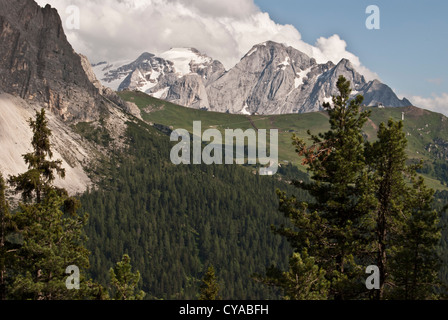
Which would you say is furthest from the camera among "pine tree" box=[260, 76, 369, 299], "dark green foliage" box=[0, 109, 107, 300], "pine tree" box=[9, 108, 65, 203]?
"pine tree" box=[9, 108, 65, 203]

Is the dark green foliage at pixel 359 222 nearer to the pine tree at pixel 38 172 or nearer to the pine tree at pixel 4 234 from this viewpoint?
the pine tree at pixel 38 172

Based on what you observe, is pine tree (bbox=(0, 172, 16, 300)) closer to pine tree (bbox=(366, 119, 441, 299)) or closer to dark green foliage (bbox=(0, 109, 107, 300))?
dark green foliage (bbox=(0, 109, 107, 300))

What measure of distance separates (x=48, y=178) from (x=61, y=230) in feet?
11.7

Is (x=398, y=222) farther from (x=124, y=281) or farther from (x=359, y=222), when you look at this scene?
(x=124, y=281)

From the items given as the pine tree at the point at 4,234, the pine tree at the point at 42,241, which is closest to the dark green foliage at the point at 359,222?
the pine tree at the point at 42,241

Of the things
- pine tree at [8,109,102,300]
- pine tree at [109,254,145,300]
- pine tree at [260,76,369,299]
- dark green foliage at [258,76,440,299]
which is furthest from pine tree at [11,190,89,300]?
pine tree at [260,76,369,299]

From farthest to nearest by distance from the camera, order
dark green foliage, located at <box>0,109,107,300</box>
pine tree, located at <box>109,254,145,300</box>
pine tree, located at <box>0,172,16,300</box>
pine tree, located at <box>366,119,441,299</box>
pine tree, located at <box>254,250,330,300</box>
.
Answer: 1. pine tree, located at <box>109,254,145,300</box>
2. dark green foliage, located at <box>0,109,107,300</box>
3. pine tree, located at <box>0,172,16,300</box>
4. pine tree, located at <box>366,119,441,299</box>
5. pine tree, located at <box>254,250,330,300</box>

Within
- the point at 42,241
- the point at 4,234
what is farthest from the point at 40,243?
the point at 4,234

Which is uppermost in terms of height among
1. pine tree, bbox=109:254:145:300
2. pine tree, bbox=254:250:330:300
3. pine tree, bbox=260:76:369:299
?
pine tree, bbox=260:76:369:299

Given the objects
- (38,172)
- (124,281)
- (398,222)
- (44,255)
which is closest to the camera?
(398,222)

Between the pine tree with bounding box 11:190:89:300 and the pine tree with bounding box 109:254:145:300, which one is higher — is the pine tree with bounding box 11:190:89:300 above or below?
above
